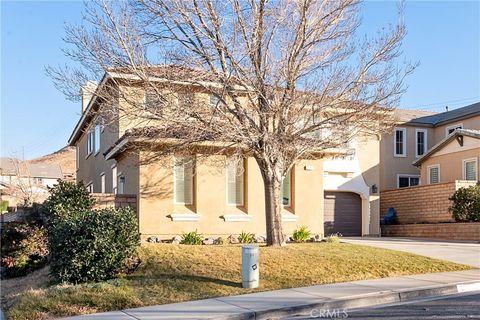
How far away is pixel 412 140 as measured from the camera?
34.0 meters

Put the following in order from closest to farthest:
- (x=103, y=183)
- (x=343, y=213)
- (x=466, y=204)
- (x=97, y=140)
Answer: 1. (x=466, y=204)
2. (x=103, y=183)
3. (x=97, y=140)
4. (x=343, y=213)

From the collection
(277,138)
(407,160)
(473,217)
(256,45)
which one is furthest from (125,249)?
(407,160)

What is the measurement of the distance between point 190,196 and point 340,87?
654 cm

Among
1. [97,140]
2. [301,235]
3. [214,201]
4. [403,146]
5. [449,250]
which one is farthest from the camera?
[403,146]

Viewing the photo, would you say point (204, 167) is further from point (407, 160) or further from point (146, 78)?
point (407, 160)

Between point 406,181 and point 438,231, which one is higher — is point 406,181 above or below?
above

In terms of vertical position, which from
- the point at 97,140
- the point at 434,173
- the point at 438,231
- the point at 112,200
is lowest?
the point at 438,231

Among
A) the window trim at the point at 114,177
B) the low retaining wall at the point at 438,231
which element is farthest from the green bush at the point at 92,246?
the low retaining wall at the point at 438,231

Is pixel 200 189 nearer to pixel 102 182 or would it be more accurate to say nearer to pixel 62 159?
pixel 102 182

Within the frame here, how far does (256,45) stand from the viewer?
14062 millimetres

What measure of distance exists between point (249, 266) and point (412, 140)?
24679 millimetres

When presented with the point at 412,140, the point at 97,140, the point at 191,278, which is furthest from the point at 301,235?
the point at 412,140

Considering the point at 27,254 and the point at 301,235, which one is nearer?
the point at 27,254
